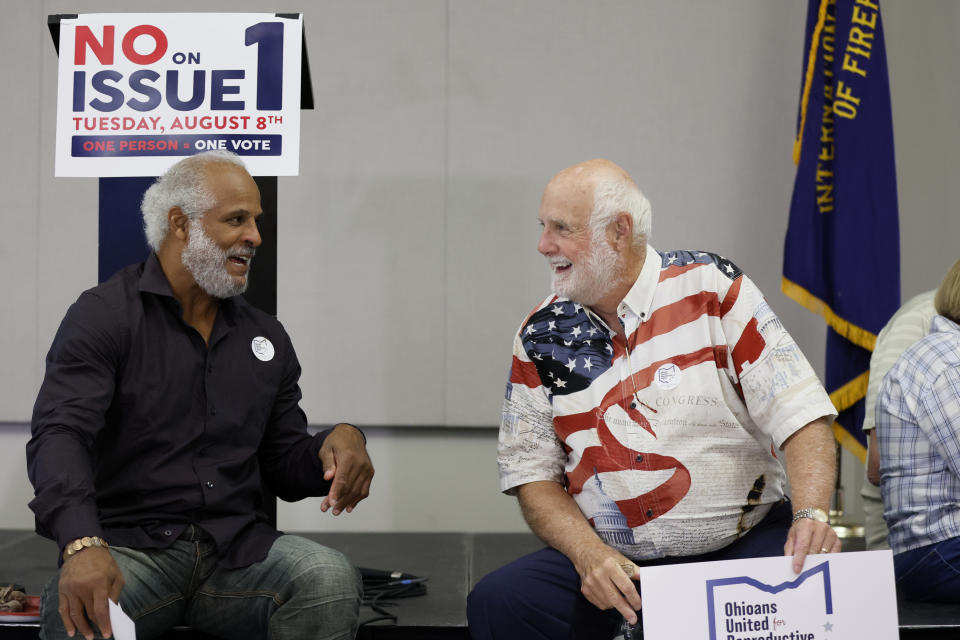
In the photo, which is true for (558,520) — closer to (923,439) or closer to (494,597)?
(494,597)

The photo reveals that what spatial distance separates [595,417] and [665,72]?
2.28 m

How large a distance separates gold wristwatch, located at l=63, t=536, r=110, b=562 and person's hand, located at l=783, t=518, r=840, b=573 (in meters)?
1.18

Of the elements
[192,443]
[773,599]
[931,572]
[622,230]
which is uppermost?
[622,230]

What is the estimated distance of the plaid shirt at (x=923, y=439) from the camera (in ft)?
7.05

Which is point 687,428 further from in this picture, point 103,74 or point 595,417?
point 103,74

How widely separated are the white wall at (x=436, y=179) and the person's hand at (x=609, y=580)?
202 cm

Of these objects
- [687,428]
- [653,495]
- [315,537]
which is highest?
[687,428]

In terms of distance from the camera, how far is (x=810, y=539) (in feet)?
5.44

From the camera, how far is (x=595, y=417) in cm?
195

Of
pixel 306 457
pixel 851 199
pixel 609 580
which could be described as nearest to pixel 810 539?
pixel 609 580

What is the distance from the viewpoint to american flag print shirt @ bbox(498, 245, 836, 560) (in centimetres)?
190

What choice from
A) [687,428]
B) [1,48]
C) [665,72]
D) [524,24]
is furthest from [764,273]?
[1,48]

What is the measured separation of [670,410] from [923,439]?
733 millimetres

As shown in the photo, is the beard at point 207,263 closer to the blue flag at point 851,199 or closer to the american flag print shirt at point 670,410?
the american flag print shirt at point 670,410
